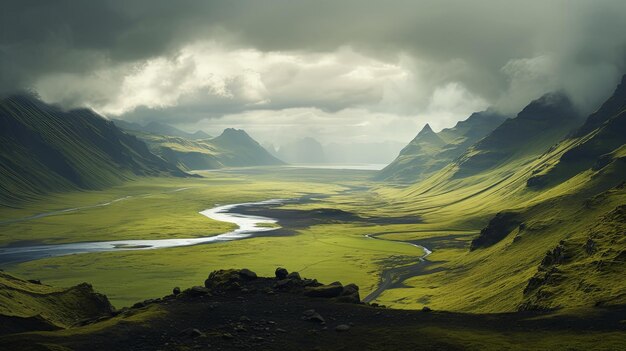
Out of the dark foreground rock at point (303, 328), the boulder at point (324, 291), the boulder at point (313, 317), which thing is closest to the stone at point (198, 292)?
the dark foreground rock at point (303, 328)

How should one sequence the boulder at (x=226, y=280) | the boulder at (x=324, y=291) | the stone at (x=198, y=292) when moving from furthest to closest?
the boulder at (x=226, y=280), the stone at (x=198, y=292), the boulder at (x=324, y=291)

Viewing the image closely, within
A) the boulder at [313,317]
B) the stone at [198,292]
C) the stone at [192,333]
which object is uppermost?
the stone at [198,292]

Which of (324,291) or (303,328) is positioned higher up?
(324,291)

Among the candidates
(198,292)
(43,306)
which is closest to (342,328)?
(198,292)

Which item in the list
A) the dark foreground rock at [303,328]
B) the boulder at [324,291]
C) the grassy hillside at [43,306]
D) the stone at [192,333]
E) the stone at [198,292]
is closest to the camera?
the dark foreground rock at [303,328]

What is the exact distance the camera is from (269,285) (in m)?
82.0

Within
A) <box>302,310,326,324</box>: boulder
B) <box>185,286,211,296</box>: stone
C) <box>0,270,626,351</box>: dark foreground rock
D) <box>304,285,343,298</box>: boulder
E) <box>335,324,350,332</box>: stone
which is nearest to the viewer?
<box>0,270,626,351</box>: dark foreground rock

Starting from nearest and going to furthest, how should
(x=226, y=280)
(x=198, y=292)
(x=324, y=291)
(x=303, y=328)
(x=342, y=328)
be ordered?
(x=342, y=328) < (x=303, y=328) < (x=324, y=291) < (x=198, y=292) < (x=226, y=280)

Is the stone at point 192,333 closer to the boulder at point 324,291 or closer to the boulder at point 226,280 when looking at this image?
the boulder at point 226,280

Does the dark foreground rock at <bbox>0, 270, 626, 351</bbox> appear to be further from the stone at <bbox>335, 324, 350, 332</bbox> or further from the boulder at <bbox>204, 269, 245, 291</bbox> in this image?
the boulder at <bbox>204, 269, 245, 291</bbox>

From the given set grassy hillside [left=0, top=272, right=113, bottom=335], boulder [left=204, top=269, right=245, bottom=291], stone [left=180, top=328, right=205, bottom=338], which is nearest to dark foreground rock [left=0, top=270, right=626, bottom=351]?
stone [left=180, top=328, right=205, bottom=338]

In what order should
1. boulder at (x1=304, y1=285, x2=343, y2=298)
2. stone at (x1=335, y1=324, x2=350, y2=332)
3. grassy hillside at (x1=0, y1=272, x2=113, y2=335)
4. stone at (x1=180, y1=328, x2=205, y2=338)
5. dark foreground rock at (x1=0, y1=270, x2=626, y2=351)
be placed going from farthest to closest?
1. boulder at (x1=304, y1=285, x2=343, y2=298)
2. grassy hillside at (x1=0, y1=272, x2=113, y2=335)
3. stone at (x1=335, y1=324, x2=350, y2=332)
4. stone at (x1=180, y1=328, x2=205, y2=338)
5. dark foreground rock at (x1=0, y1=270, x2=626, y2=351)

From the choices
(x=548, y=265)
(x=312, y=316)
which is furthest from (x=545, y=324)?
(x=548, y=265)

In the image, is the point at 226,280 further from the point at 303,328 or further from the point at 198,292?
the point at 303,328
